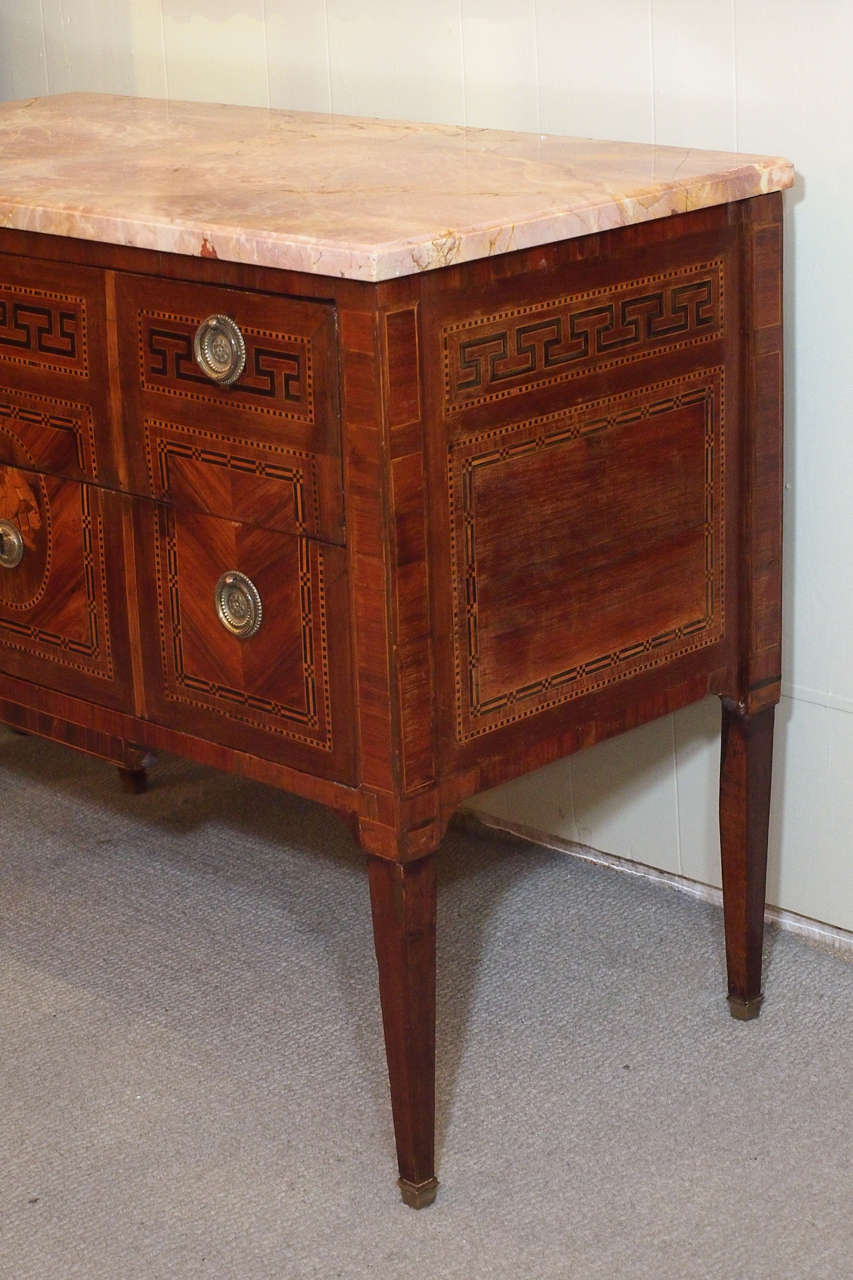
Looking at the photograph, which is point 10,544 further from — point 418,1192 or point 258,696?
point 418,1192

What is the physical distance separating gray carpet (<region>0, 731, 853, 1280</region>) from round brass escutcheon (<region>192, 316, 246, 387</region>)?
2.31 ft

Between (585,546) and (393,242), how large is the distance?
350mm

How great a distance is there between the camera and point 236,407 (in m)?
1.47

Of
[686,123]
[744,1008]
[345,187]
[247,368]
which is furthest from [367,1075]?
[686,123]

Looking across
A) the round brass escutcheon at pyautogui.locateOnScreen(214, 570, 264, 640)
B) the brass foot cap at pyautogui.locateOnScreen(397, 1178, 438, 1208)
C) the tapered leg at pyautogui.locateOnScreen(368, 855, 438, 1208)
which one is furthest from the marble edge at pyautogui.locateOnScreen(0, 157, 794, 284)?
the brass foot cap at pyautogui.locateOnScreen(397, 1178, 438, 1208)

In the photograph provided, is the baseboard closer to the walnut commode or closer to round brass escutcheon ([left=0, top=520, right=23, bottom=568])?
the walnut commode

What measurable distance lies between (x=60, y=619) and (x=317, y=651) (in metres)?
0.34

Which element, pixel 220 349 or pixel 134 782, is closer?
pixel 220 349

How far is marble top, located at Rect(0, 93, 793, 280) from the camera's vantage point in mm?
1388

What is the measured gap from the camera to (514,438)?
1.48m

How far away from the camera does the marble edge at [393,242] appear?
1.34 m

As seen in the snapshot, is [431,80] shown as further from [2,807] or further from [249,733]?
Result: [2,807]

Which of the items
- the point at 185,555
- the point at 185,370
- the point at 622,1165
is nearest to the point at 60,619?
the point at 185,555

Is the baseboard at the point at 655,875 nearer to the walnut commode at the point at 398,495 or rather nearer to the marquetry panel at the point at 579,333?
the walnut commode at the point at 398,495
